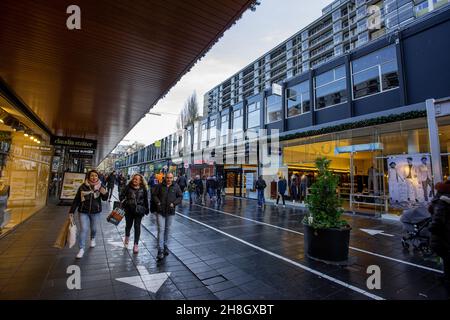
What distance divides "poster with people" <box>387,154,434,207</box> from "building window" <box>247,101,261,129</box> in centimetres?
1127

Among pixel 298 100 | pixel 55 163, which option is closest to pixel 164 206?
pixel 55 163

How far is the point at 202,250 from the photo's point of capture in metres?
5.37

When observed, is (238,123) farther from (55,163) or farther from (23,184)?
(23,184)

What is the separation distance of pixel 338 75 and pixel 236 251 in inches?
538

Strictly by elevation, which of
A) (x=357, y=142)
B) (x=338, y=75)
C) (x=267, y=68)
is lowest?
(x=357, y=142)

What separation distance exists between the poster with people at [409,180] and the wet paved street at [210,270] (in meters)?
4.04

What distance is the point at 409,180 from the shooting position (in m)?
9.67

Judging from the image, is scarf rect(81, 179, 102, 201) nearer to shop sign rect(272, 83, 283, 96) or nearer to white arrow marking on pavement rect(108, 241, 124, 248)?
white arrow marking on pavement rect(108, 241, 124, 248)

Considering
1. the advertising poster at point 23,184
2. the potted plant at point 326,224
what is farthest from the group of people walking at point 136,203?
the advertising poster at point 23,184

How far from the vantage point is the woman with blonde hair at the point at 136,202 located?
5098 millimetres

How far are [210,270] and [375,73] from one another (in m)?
13.7

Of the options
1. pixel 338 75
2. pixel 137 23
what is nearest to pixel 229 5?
pixel 137 23
